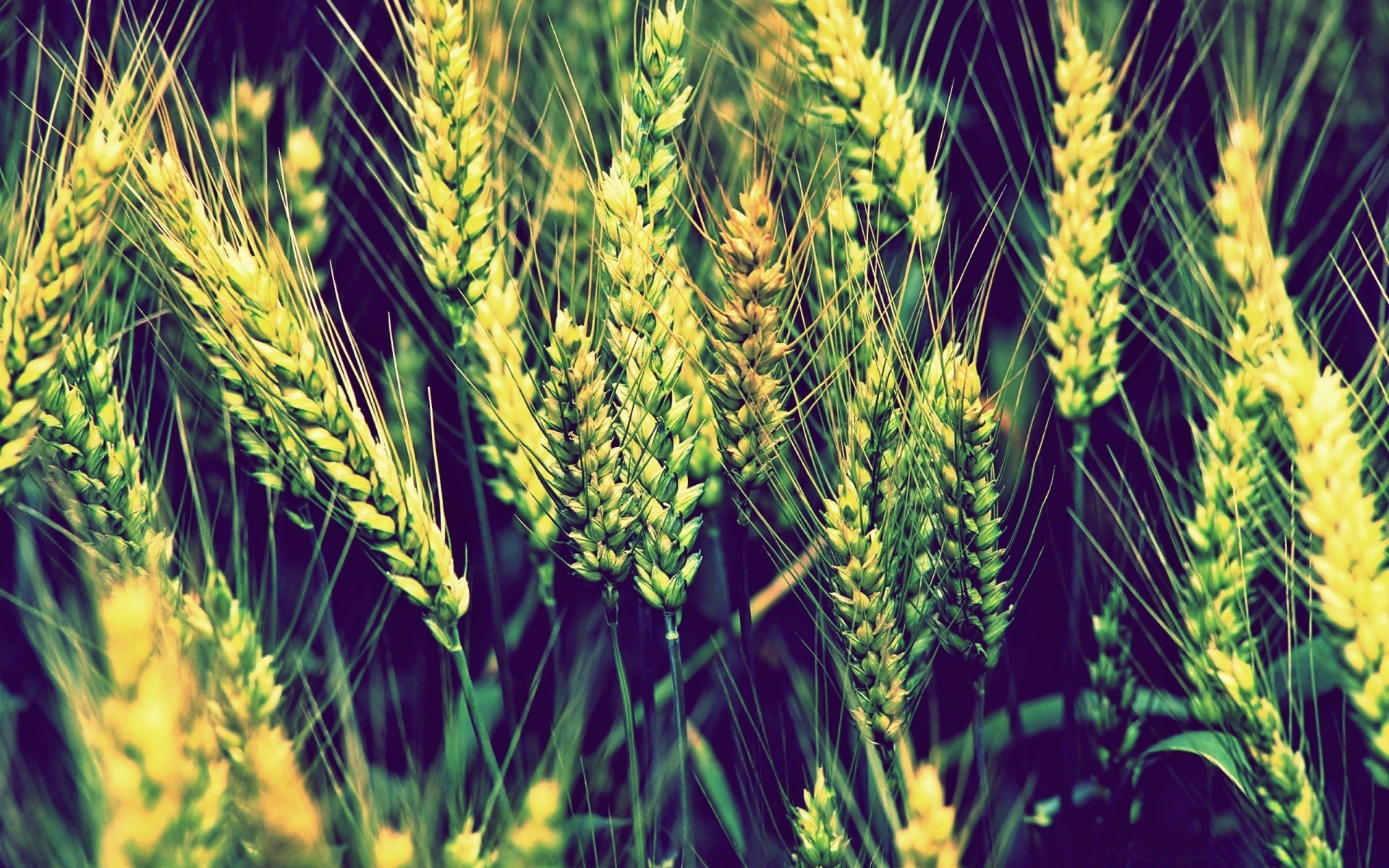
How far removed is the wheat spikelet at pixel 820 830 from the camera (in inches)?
23.3

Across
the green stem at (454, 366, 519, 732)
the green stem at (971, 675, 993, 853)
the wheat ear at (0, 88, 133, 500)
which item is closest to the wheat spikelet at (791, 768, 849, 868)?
the green stem at (971, 675, 993, 853)

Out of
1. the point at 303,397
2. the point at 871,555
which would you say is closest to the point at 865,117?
the point at 871,555

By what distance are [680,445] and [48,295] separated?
1.23ft

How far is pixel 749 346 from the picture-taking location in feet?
1.84

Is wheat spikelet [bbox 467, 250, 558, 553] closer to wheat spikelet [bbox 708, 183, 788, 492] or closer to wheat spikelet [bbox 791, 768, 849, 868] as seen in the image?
wheat spikelet [bbox 708, 183, 788, 492]

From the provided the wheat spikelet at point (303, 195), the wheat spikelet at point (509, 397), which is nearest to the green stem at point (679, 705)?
the wheat spikelet at point (509, 397)

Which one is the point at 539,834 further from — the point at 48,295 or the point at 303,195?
the point at 303,195

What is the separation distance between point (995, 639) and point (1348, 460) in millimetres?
219

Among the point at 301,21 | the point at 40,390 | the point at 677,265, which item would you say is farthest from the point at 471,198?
the point at 301,21

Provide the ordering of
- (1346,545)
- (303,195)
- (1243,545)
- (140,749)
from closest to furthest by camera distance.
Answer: (140,749) → (1346,545) → (1243,545) → (303,195)

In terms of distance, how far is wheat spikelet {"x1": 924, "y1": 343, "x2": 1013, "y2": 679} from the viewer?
0.57 m

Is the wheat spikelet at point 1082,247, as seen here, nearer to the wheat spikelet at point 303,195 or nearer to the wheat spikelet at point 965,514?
the wheat spikelet at point 965,514

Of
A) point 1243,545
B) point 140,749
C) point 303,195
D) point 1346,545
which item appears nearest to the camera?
point 140,749

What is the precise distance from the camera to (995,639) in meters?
0.60
